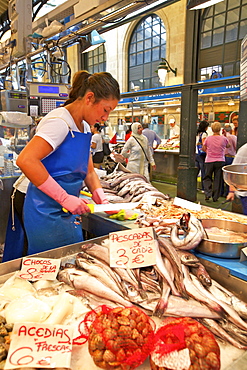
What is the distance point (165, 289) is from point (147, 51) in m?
15.7

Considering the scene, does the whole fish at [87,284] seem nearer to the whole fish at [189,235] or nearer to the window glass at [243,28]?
the whole fish at [189,235]

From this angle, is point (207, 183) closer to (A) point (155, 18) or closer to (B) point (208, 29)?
(B) point (208, 29)

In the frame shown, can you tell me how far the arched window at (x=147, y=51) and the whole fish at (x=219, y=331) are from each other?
45.8 ft

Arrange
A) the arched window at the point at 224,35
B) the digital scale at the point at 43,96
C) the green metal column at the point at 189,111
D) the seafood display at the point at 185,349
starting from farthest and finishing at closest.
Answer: the arched window at the point at 224,35 → the green metal column at the point at 189,111 → the digital scale at the point at 43,96 → the seafood display at the point at 185,349

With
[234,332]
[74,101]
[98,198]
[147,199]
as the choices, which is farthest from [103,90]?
[234,332]

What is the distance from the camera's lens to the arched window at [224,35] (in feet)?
38.4

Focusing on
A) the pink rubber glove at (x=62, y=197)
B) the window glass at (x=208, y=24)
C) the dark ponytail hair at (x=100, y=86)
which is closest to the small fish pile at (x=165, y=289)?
the pink rubber glove at (x=62, y=197)

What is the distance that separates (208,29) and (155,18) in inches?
114

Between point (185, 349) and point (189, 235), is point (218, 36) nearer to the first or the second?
point (189, 235)

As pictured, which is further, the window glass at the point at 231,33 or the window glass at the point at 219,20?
the window glass at the point at 219,20

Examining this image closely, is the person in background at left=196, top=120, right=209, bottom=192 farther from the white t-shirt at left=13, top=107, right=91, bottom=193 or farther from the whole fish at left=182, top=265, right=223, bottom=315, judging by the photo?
the whole fish at left=182, top=265, right=223, bottom=315

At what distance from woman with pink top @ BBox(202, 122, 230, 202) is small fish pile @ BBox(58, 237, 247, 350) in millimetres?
6396

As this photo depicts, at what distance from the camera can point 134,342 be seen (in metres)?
0.94

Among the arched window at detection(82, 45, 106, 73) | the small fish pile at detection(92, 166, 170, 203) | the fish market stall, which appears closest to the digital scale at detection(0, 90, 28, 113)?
the small fish pile at detection(92, 166, 170, 203)
